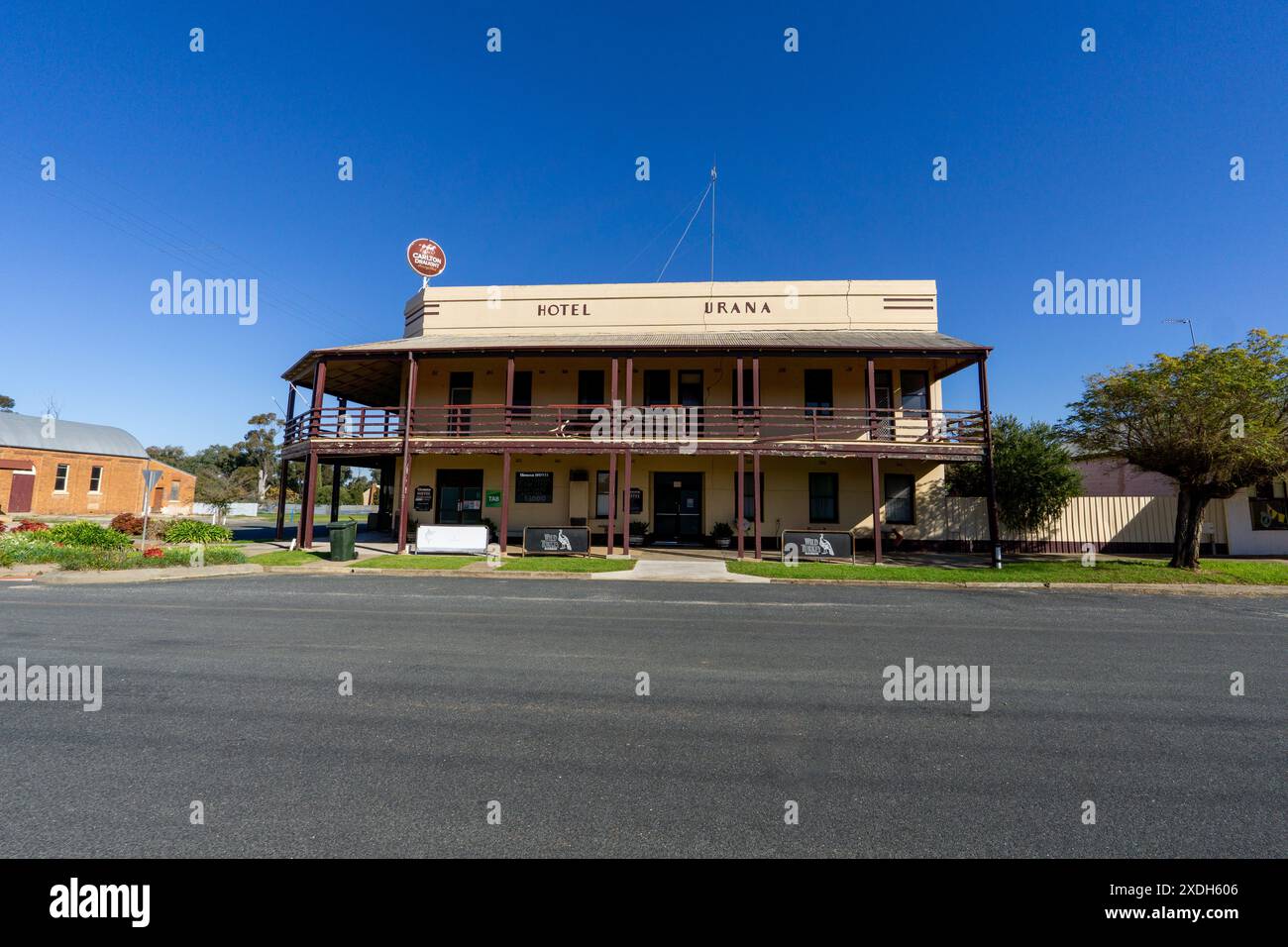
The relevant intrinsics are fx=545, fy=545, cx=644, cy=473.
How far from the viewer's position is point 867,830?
300cm

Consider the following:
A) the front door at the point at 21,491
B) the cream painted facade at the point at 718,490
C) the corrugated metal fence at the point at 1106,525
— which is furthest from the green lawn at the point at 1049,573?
the front door at the point at 21,491

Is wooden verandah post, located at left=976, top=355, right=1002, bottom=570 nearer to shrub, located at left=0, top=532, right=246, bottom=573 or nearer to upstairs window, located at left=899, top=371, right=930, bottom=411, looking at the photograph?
upstairs window, located at left=899, top=371, right=930, bottom=411

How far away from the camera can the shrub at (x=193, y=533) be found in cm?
1830

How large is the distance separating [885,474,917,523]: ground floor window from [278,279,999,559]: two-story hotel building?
70mm

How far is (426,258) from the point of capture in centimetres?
2456

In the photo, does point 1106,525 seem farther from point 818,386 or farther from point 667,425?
point 667,425

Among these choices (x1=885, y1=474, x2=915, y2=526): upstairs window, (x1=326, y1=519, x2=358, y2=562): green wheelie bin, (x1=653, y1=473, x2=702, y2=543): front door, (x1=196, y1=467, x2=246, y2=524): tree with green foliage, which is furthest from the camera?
(x1=196, y1=467, x2=246, y2=524): tree with green foliage

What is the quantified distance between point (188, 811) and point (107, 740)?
1.73 m

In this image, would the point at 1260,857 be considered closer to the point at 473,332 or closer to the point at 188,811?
the point at 188,811

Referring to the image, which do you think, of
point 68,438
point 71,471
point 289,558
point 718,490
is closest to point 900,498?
point 718,490

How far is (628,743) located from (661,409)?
16.7m

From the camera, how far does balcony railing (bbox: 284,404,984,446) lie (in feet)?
61.0

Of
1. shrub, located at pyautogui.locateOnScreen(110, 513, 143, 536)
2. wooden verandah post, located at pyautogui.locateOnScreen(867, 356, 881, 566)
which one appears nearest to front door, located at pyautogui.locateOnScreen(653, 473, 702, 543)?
wooden verandah post, located at pyautogui.locateOnScreen(867, 356, 881, 566)
